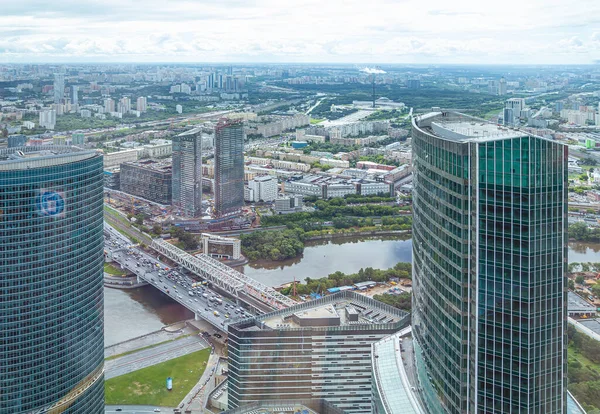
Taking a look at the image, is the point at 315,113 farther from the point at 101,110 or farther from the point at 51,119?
the point at 51,119

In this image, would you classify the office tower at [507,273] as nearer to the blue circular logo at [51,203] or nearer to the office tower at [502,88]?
the blue circular logo at [51,203]

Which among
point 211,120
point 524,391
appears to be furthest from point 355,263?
point 211,120

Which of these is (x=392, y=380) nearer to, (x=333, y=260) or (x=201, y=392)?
(x=201, y=392)

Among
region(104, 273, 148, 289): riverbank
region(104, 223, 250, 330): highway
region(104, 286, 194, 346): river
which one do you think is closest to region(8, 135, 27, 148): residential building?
region(104, 223, 250, 330): highway

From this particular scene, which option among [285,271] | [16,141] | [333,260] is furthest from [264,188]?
[16,141]

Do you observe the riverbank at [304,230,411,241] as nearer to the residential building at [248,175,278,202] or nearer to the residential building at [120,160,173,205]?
the residential building at [248,175,278,202]
